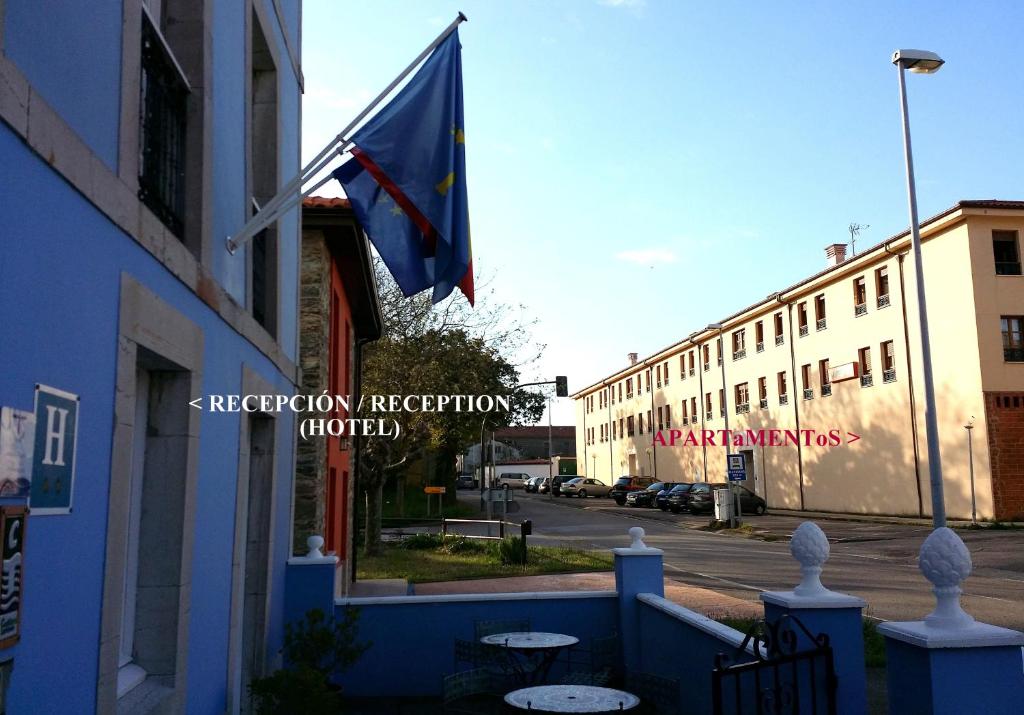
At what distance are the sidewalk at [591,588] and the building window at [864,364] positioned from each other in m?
20.6

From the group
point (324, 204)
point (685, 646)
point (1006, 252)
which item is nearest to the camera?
point (685, 646)

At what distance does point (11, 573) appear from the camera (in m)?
2.57

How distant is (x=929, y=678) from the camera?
3.37 metres

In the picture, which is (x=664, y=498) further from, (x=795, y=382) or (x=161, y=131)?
(x=161, y=131)

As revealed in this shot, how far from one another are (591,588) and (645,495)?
30.0 meters

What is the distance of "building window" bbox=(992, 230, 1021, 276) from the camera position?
91.6 feet

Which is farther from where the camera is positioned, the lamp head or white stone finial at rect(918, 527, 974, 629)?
the lamp head

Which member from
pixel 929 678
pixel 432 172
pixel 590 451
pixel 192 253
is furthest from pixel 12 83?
pixel 590 451

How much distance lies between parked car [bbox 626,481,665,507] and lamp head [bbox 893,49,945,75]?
1166 inches

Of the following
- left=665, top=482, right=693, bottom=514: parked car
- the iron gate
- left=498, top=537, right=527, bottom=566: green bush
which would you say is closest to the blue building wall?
the iron gate

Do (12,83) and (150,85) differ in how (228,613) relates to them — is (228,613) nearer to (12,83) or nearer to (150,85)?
(150,85)

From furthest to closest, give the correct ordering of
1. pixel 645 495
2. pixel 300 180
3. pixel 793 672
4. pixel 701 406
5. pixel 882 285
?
1. pixel 701 406
2. pixel 645 495
3. pixel 882 285
4. pixel 300 180
5. pixel 793 672

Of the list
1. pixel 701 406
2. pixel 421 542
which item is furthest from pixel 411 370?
pixel 701 406

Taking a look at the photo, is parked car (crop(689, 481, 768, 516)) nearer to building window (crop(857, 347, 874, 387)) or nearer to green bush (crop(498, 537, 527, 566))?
building window (crop(857, 347, 874, 387))
